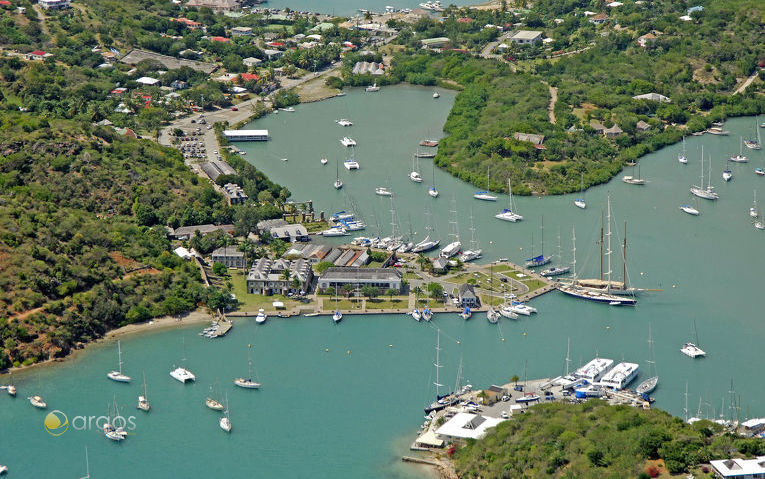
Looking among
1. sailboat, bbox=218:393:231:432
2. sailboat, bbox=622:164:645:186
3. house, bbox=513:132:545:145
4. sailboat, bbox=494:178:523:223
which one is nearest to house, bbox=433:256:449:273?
sailboat, bbox=494:178:523:223

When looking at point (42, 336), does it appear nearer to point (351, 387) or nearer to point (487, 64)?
point (351, 387)

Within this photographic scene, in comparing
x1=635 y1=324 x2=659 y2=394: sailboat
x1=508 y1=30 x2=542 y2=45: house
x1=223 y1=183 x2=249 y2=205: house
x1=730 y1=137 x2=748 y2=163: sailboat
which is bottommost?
x1=635 y1=324 x2=659 y2=394: sailboat

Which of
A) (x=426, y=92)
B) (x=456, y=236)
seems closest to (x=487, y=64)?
(x=426, y=92)

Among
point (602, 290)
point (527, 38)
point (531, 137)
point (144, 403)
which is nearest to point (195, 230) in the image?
point (144, 403)

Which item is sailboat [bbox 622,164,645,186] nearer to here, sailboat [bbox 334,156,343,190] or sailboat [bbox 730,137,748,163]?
sailboat [bbox 730,137,748,163]

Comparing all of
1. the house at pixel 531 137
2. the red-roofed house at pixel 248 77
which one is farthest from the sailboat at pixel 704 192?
the red-roofed house at pixel 248 77

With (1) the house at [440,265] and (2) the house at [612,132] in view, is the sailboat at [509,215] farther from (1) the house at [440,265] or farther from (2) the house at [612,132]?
(2) the house at [612,132]

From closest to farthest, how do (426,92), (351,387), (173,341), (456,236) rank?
1. (351,387)
2. (173,341)
3. (456,236)
4. (426,92)
